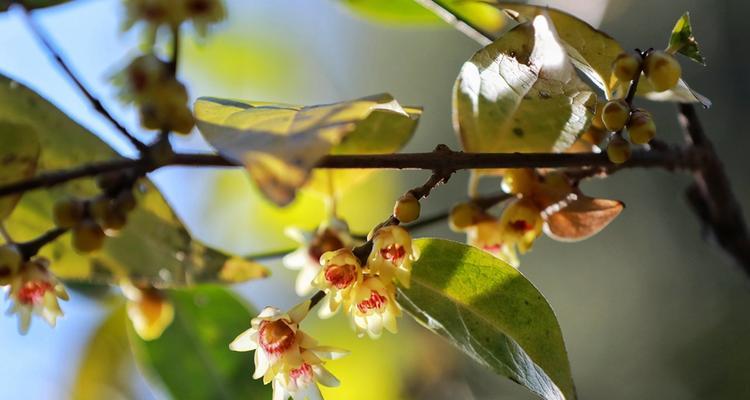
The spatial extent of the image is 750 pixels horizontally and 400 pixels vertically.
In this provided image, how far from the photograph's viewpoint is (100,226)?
2.01 ft

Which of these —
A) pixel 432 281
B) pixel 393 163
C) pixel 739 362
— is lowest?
pixel 739 362

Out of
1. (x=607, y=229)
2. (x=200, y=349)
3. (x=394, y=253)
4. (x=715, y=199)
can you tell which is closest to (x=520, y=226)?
(x=394, y=253)

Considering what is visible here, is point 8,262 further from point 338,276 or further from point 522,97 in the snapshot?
point 522,97

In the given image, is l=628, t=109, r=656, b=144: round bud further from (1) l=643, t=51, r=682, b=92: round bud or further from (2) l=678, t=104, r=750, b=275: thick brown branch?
(2) l=678, t=104, r=750, b=275: thick brown branch

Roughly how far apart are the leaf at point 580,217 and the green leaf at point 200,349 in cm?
45

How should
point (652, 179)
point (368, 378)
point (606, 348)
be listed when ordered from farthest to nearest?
point (652, 179)
point (606, 348)
point (368, 378)

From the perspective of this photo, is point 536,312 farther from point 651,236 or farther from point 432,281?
point 651,236

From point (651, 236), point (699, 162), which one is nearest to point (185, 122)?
point (699, 162)

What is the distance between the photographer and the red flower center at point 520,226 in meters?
0.79

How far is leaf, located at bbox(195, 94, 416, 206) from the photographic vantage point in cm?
48

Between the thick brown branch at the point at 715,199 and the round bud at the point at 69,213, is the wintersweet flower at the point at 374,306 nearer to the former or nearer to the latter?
the round bud at the point at 69,213

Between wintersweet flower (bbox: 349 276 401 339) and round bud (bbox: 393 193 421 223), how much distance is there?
53mm

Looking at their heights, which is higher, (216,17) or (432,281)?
(216,17)

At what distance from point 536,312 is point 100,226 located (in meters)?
0.33
